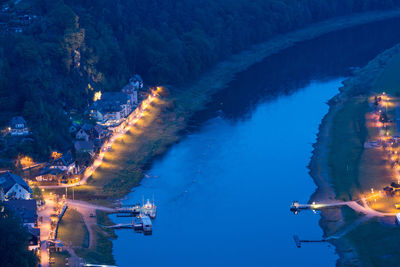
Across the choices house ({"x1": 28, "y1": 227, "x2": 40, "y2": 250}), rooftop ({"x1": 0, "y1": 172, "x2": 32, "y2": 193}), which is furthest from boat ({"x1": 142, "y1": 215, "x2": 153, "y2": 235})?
rooftop ({"x1": 0, "y1": 172, "x2": 32, "y2": 193})

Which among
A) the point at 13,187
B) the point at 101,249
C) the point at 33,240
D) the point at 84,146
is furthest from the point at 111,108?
the point at 33,240

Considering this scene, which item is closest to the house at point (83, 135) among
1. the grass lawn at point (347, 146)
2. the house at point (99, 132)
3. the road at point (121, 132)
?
the house at point (99, 132)

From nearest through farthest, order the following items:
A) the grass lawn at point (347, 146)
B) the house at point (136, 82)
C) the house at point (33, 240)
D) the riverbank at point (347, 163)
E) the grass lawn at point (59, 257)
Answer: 1. the grass lawn at point (59, 257)
2. the house at point (33, 240)
3. the riverbank at point (347, 163)
4. the grass lawn at point (347, 146)
5. the house at point (136, 82)

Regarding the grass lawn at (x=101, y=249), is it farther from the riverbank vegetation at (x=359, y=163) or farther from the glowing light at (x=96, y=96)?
the glowing light at (x=96, y=96)

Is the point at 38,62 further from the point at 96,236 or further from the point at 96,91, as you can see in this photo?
the point at 96,236

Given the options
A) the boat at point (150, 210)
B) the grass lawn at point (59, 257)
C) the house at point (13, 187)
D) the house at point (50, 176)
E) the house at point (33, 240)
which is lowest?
the grass lawn at point (59, 257)

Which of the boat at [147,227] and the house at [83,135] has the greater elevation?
the house at [83,135]

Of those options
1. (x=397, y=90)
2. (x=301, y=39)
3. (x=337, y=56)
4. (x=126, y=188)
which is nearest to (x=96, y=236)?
(x=126, y=188)
